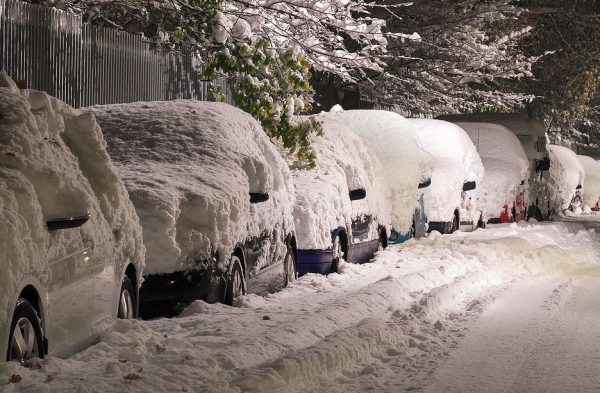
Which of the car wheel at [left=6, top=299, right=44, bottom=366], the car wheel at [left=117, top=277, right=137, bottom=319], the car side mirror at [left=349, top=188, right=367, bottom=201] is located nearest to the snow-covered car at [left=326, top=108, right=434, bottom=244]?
the car side mirror at [left=349, top=188, right=367, bottom=201]

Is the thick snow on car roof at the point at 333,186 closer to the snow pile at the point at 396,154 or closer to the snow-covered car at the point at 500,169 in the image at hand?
the snow pile at the point at 396,154

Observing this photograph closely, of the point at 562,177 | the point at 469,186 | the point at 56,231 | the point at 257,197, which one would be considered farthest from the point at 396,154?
the point at 562,177

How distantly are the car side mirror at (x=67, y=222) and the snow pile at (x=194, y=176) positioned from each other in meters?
2.36

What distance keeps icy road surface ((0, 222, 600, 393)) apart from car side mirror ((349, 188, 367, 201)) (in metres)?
0.80

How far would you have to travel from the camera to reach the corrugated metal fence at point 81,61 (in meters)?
13.4

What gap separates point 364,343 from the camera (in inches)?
347

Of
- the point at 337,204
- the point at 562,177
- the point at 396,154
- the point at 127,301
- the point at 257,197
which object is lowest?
the point at 562,177

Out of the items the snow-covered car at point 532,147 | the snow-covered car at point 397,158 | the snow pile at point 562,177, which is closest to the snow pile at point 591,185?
the snow pile at point 562,177

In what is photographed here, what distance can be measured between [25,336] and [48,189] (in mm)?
818

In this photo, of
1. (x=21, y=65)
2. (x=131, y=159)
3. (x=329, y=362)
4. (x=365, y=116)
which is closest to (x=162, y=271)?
(x=131, y=159)

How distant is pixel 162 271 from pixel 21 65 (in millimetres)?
4760

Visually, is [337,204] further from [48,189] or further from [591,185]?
[591,185]

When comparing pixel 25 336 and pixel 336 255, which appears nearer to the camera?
pixel 25 336

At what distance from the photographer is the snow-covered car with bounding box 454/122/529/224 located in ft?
80.1
